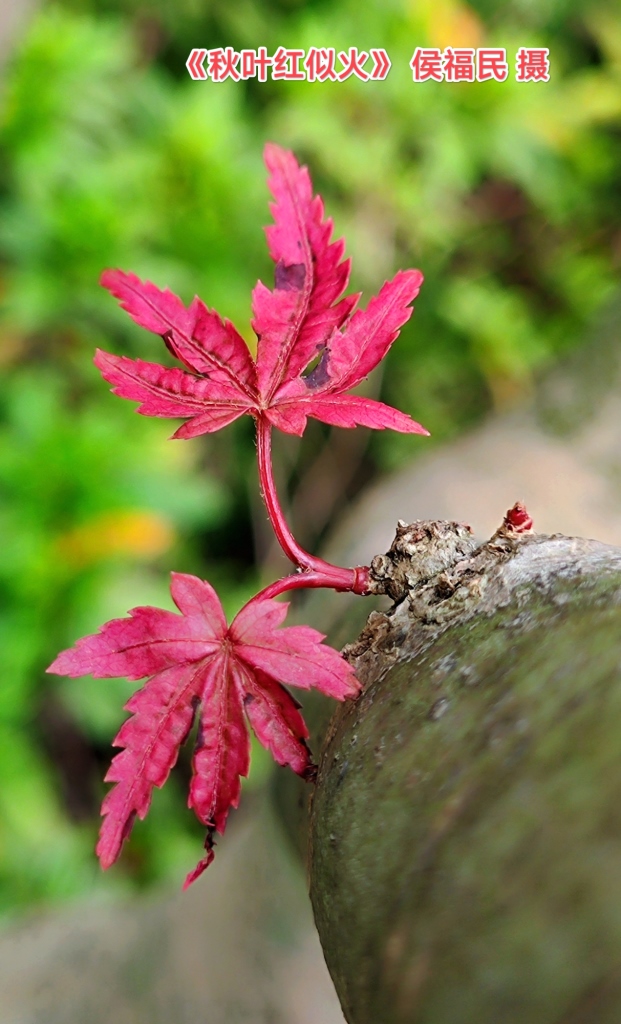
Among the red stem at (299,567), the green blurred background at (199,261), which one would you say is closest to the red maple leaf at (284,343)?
the red stem at (299,567)

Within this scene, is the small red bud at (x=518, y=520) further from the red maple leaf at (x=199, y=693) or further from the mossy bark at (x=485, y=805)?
the red maple leaf at (x=199, y=693)

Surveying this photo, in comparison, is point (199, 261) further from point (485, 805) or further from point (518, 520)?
point (485, 805)

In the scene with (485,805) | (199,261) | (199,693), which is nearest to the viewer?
(485,805)

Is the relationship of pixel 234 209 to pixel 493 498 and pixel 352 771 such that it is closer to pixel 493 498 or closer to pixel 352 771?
pixel 493 498

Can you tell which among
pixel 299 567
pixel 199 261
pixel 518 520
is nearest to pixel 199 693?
pixel 299 567

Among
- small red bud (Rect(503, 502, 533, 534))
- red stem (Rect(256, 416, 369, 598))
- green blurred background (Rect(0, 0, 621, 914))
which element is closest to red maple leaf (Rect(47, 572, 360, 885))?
red stem (Rect(256, 416, 369, 598))
